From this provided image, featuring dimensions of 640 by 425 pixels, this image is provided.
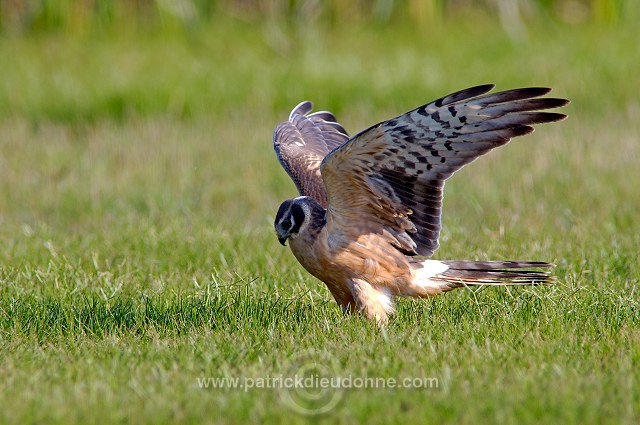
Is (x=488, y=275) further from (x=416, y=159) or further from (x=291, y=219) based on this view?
(x=291, y=219)

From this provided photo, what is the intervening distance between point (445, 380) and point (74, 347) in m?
2.06

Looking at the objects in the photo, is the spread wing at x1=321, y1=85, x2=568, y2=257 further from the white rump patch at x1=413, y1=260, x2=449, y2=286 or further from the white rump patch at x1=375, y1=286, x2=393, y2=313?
the white rump patch at x1=375, y1=286, x2=393, y2=313

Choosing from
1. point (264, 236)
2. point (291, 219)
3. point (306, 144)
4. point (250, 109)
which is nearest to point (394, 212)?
point (291, 219)

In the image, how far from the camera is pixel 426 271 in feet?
20.7

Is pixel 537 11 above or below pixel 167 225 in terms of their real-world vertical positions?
above

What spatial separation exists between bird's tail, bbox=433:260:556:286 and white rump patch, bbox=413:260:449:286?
0.07ft

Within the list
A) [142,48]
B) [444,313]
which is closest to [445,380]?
[444,313]

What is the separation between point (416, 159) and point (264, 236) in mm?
2644

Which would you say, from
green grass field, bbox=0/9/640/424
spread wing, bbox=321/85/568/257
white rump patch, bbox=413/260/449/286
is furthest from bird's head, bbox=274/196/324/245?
white rump patch, bbox=413/260/449/286

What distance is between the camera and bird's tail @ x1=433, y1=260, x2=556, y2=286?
20.3 ft

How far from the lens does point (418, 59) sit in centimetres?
1535

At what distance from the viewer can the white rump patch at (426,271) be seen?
6.27 meters

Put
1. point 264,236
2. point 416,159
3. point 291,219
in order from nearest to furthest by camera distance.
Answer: point 416,159 → point 291,219 → point 264,236

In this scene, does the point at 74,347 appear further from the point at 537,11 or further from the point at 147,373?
the point at 537,11
